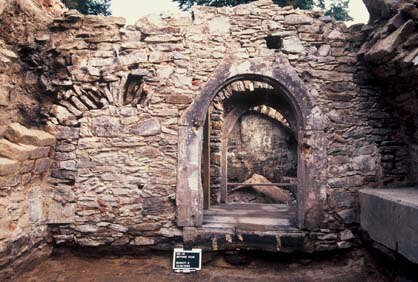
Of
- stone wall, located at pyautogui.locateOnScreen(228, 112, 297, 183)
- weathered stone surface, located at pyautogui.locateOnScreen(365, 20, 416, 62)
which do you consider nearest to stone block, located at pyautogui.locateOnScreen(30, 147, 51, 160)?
weathered stone surface, located at pyautogui.locateOnScreen(365, 20, 416, 62)

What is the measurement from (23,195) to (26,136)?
633 mm

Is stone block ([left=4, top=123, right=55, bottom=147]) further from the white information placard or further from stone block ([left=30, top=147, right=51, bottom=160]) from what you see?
the white information placard

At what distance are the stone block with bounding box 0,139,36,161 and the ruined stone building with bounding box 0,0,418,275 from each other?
25 cm

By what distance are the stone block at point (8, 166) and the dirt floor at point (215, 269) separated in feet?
3.74

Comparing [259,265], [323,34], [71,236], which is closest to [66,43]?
[71,236]

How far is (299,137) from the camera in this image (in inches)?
142

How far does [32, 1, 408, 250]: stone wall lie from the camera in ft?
11.5

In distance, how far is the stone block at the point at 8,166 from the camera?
2.75 meters

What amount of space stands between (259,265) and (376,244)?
132 centimetres

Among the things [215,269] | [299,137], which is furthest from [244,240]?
[299,137]

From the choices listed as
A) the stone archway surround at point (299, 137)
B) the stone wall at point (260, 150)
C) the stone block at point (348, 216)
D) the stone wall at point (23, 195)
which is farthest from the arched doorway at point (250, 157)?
the stone wall at point (23, 195)

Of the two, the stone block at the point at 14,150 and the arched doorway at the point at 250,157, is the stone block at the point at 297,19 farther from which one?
the stone block at the point at 14,150

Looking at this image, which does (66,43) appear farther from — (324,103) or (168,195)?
(324,103)

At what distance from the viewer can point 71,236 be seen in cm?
351
